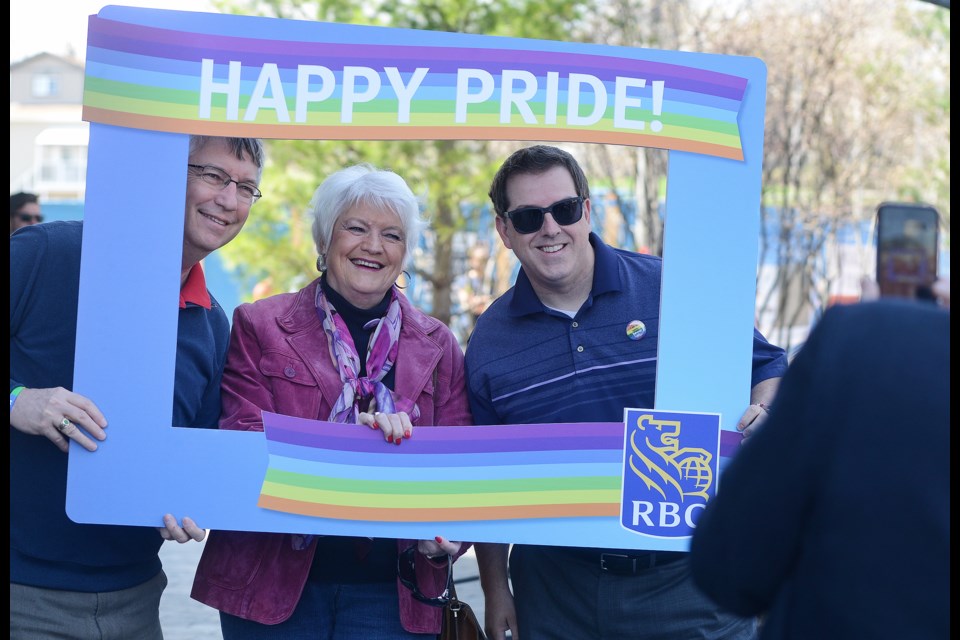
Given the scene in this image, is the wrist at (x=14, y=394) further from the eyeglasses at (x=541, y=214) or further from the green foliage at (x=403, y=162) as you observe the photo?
the green foliage at (x=403, y=162)

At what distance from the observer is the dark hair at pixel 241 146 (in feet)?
8.67

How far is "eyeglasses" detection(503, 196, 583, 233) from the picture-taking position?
2869 mm

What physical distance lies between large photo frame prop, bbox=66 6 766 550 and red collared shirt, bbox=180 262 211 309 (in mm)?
111

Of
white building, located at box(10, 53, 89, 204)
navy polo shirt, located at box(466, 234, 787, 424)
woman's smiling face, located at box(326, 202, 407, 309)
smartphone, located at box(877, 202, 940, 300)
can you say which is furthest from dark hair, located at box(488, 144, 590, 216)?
white building, located at box(10, 53, 89, 204)

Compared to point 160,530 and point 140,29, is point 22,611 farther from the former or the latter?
point 140,29

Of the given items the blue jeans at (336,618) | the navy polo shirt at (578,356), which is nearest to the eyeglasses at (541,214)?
the navy polo shirt at (578,356)

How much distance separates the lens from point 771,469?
148 cm

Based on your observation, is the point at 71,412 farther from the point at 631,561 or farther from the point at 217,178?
Result: the point at 631,561

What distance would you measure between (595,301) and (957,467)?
4.99 ft

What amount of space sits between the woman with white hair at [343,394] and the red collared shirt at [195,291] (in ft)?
0.40

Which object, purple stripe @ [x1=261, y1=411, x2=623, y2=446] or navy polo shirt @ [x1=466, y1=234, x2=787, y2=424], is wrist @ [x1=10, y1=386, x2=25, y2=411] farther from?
navy polo shirt @ [x1=466, y1=234, x2=787, y2=424]

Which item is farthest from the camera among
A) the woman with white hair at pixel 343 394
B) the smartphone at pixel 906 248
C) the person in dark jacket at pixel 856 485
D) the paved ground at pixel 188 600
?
the paved ground at pixel 188 600

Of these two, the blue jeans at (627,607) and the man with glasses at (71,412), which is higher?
the man with glasses at (71,412)

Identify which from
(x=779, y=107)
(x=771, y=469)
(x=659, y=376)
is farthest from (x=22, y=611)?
(x=779, y=107)
